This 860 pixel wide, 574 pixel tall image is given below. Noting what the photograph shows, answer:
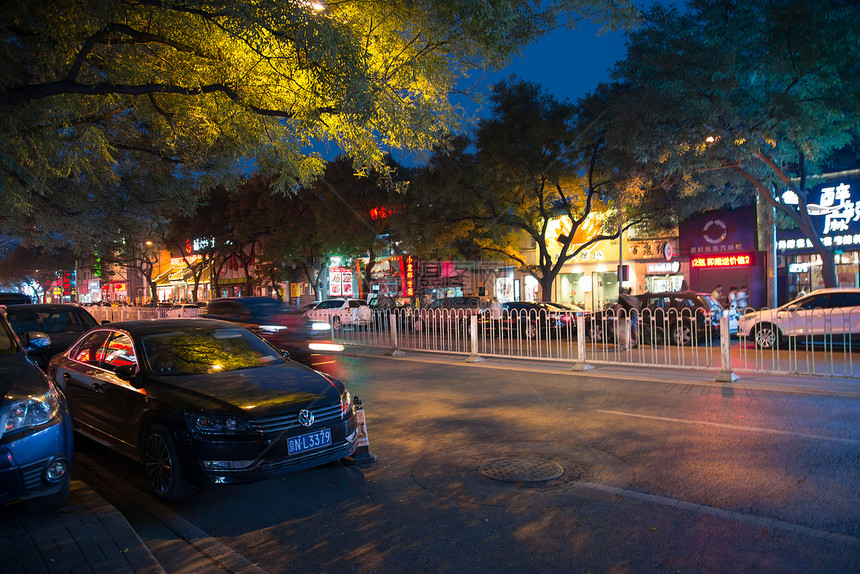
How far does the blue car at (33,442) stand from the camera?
165 inches

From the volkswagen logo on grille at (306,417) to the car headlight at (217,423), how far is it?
455mm

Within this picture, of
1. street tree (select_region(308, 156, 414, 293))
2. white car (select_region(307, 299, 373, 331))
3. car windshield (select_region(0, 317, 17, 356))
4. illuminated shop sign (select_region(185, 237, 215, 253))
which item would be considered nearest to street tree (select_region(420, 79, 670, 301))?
white car (select_region(307, 299, 373, 331))

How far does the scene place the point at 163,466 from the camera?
16.9ft

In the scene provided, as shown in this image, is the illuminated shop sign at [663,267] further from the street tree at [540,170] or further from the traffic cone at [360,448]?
the traffic cone at [360,448]

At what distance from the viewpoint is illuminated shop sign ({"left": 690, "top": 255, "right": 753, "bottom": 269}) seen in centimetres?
2466

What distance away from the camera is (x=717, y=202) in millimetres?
22953

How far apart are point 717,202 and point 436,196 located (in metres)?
11.6

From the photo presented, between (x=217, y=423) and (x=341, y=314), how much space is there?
19.7m

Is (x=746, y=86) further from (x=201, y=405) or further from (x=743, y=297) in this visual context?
(x=201, y=405)

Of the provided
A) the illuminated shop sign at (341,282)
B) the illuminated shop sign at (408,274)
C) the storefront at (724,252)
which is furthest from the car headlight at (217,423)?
the illuminated shop sign at (341,282)

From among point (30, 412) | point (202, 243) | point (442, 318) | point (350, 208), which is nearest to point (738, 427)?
point (30, 412)

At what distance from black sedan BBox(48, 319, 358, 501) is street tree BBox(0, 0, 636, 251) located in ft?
8.69

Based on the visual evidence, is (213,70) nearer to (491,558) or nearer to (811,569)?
(491,558)

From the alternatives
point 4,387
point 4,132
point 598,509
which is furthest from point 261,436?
point 4,132
